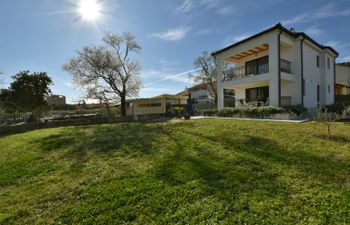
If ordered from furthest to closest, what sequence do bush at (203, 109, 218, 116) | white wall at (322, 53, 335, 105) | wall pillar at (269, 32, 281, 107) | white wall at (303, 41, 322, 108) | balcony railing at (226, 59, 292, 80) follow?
white wall at (322, 53, 335, 105) → bush at (203, 109, 218, 116) → white wall at (303, 41, 322, 108) → balcony railing at (226, 59, 292, 80) → wall pillar at (269, 32, 281, 107)

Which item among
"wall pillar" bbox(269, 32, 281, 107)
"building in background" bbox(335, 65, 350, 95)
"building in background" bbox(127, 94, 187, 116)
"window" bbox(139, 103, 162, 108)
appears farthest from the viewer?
"window" bbox(139, 103, 162, 108)

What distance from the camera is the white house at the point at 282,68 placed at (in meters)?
14.3

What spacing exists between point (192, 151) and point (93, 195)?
320 cm

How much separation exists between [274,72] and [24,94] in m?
22.9

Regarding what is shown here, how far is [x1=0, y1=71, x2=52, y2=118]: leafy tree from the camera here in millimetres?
19500

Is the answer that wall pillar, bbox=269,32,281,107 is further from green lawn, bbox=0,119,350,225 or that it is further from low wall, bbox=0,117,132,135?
low wall, bbox=0,117,132,135

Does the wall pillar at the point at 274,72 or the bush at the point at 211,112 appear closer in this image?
the wall pillar at the point at 274,72

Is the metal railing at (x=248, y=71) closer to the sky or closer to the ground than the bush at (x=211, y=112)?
closer to the sky

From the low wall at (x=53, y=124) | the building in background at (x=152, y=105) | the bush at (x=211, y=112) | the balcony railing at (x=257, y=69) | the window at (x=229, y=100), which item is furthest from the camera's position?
the building in background at (x=152, y=105)

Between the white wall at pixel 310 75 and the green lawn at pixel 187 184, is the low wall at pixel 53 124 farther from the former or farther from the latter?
the white wall at pixel 310 75

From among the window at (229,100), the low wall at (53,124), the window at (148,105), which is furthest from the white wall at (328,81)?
the low wall at (53,124)

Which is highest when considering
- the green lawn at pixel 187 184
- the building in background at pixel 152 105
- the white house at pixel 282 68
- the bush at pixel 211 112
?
the white house at pixel 282 68

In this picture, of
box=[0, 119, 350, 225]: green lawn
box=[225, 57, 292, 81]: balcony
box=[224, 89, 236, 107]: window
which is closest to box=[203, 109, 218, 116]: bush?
box=[225, 57, 292, 81]: balcony

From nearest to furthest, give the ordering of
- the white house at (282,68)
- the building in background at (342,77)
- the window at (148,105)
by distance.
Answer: the white house at (282,68)
the building in background at (342,77)
the window at (148,105)
